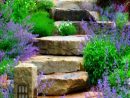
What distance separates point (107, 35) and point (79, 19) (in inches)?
106

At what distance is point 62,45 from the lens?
7.86 m

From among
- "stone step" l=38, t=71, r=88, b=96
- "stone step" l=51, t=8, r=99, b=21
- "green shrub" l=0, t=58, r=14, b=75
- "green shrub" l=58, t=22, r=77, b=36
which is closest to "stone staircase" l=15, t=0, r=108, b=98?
"stone step" l=38, t=71, r=88, b=96

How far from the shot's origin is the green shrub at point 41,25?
8494mm

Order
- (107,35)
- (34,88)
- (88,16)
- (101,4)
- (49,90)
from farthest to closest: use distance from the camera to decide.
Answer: (101,4) → (88,16) → (107,35) → (49,90) → (34,88)

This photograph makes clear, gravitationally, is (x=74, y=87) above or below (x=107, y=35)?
below

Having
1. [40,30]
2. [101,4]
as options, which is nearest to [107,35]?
[40,30]

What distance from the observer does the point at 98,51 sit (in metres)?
6.85

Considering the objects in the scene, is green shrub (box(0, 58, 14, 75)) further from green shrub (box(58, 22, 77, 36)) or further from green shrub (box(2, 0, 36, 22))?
green shrub (box(58, 22, 77, 36))

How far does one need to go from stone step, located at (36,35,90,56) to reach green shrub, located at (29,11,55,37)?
19.8 inches

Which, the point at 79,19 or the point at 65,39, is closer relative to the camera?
the point at 65,39

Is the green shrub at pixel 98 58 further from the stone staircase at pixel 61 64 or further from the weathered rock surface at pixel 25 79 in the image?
the weathered rock surface at pixel 25 79

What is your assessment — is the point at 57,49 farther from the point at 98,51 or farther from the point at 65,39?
the point at 98,51

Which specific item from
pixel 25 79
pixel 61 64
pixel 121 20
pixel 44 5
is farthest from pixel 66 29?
pixel 25 79

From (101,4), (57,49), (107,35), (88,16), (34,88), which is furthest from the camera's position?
(101,4)
